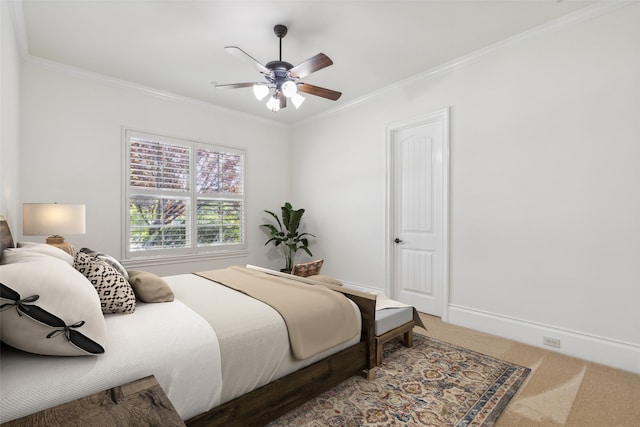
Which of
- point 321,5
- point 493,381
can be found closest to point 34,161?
point 321,5

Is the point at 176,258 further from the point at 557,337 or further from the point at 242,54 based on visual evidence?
the point at 557,337

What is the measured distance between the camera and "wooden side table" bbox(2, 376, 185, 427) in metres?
0.87

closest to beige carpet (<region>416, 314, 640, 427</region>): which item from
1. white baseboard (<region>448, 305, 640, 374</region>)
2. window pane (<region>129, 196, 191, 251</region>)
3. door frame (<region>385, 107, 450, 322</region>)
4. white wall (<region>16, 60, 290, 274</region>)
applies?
white baseboard (<region>448, 305, 640, 374</region>)

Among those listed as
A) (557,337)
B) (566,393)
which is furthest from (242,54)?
(557,337)

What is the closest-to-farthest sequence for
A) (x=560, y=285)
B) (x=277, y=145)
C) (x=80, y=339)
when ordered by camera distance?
(x=80, y=339)
(x=560, y=285)
(x=277, y=145)

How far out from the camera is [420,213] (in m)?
3.70

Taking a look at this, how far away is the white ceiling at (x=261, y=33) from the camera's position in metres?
2.46

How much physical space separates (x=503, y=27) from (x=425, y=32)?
696 mm

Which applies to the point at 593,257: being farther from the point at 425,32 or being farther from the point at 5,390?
the point at 5,390

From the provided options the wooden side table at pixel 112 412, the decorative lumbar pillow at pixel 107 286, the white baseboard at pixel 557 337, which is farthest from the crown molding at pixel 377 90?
the wooden side table at pixel 112 412

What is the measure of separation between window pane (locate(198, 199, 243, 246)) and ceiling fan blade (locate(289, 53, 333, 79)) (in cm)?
266

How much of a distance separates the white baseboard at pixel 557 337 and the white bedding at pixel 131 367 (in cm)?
273

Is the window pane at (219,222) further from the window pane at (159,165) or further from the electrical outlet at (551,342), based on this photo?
the electrical outlet at (551,342)

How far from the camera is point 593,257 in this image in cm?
248
